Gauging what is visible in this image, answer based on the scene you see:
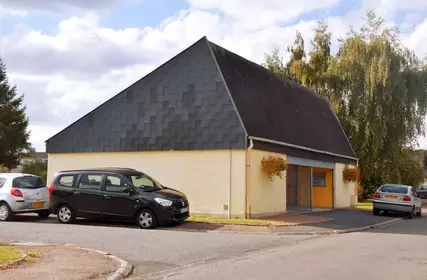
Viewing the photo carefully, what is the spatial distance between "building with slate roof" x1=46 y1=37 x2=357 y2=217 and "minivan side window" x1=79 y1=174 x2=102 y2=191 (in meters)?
4.11

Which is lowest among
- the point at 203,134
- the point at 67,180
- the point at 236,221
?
the point at 236,221

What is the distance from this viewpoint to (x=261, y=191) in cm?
1902

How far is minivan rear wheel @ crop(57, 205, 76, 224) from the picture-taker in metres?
16.2

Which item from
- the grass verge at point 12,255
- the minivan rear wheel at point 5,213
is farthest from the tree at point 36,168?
the grass verge at point 12,255

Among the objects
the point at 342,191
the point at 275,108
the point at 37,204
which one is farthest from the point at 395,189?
the point at 37,204

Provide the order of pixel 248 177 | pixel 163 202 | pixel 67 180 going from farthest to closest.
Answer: pixel 248 177 < pixel 67 180 < pixel 163 202

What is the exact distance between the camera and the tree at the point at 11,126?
44.0m

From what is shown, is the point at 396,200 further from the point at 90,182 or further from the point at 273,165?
the point at 90,182

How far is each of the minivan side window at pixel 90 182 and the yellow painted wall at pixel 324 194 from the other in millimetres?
13834

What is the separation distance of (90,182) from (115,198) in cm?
122

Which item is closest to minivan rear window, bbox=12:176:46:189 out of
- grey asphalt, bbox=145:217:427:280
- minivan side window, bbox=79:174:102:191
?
minivan side window, bbox=79:174:102:191

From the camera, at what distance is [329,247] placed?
11945mm

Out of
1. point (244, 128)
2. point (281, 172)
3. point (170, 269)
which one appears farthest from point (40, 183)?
point (170, 269)

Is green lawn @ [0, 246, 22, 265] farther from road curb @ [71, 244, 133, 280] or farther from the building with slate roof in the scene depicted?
the building with slate roof
